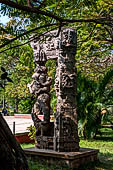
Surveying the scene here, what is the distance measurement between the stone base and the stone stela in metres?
0.22

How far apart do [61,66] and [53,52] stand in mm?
548

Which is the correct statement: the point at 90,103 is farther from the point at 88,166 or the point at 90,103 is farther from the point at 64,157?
the point at 64,157

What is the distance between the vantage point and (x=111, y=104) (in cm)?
1193

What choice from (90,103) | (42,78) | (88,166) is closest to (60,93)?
(42,78)

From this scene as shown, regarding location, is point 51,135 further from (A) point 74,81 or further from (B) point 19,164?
(B) point 19,164

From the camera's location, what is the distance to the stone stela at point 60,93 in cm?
674

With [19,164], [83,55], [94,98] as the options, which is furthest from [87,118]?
[19,164]

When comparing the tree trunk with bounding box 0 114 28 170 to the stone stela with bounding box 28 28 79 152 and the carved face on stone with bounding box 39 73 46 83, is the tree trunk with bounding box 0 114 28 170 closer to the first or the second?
the stone stela with bounding box 28 28 79 152

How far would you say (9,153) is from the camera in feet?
5.58

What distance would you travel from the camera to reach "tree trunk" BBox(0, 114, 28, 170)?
66.3 inches

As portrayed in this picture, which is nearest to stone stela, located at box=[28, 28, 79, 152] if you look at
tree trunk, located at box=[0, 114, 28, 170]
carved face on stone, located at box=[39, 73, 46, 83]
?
carved face on stone, located at box=[39, 73, 46, 83]

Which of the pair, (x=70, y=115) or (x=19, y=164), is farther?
(x=70, y=115)

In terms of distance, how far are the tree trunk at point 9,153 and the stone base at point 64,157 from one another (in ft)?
15.1

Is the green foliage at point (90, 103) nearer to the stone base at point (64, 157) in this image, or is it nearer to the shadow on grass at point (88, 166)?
the shadow on grass at point (88, 166)
